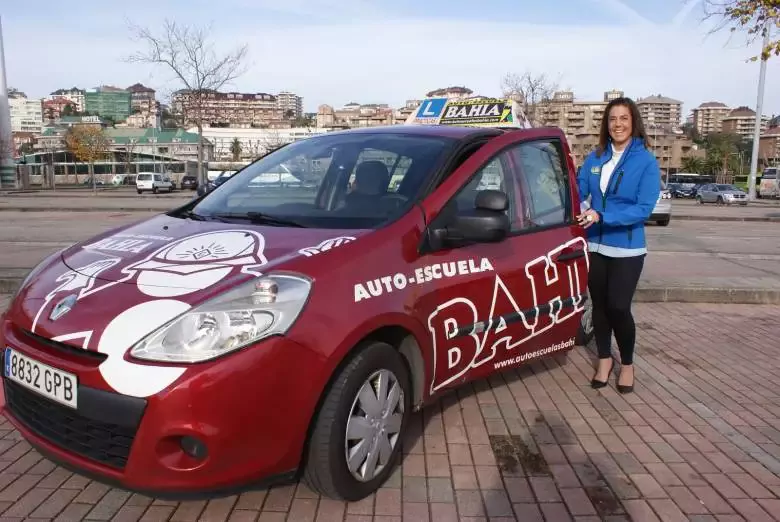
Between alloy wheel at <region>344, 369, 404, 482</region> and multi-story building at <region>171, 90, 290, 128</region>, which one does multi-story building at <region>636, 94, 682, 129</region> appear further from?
alloy wheel at <region>344, 369, 404, 482</region>

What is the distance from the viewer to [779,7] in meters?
11.0

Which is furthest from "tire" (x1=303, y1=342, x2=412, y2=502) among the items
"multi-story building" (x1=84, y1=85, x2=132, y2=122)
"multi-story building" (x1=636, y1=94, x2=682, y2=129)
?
"multi-story building" (x1=84, y1=85, x2=132, y2=122)

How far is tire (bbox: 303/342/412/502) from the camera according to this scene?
7.84ft

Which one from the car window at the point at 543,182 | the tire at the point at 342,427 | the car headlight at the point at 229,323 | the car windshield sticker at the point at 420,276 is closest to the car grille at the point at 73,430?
the car headlight at the point at 229,323

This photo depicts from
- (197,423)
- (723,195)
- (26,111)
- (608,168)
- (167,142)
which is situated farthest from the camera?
(26,111)

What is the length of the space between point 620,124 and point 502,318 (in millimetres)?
1582

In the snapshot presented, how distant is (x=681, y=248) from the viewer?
11.7 meters

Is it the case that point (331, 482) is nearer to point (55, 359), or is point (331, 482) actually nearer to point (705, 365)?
point (55, 359)

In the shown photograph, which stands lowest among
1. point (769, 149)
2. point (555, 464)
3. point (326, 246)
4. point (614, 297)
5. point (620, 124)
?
point (555, 464)

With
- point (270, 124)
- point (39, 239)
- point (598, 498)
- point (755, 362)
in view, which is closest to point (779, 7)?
point (755, 362)

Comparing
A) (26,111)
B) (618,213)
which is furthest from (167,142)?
(26,111)

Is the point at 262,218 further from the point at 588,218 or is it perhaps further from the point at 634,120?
the point at 634,120

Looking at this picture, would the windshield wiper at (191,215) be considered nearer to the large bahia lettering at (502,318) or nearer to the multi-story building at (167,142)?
the large bahia lettering at (502,318)

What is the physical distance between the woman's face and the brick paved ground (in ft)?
5.60
